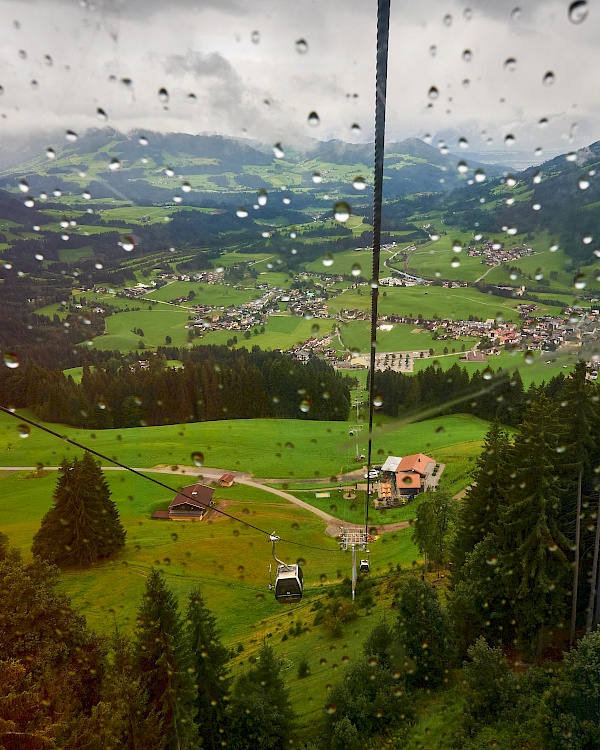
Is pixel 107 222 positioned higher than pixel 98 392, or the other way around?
pixel 107 222

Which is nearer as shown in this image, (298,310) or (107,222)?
(298,310)

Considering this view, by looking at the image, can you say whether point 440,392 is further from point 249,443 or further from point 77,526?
point 77,526

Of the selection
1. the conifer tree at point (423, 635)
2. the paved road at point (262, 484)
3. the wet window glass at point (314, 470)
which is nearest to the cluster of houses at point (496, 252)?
the wet window glass at point (314, 470)

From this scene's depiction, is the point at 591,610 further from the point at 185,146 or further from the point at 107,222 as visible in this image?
the point at 185,146

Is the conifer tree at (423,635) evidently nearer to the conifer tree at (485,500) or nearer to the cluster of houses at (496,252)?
the conifer tree at (485,500)

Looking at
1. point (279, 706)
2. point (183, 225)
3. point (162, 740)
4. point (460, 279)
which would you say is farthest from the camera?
point (183, 225)

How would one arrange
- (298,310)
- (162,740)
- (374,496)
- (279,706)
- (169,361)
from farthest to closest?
(298,310) → (169,361) → (374,496) → (279,706) → (162,740)

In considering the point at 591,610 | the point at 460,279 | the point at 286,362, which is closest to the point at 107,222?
the point at 286,362

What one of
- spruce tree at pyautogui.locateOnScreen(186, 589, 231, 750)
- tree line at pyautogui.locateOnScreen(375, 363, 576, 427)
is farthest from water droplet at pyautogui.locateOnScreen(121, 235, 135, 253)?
spruce tree at pyautogui.locateOnScreen(186, 589, 231, 750)
